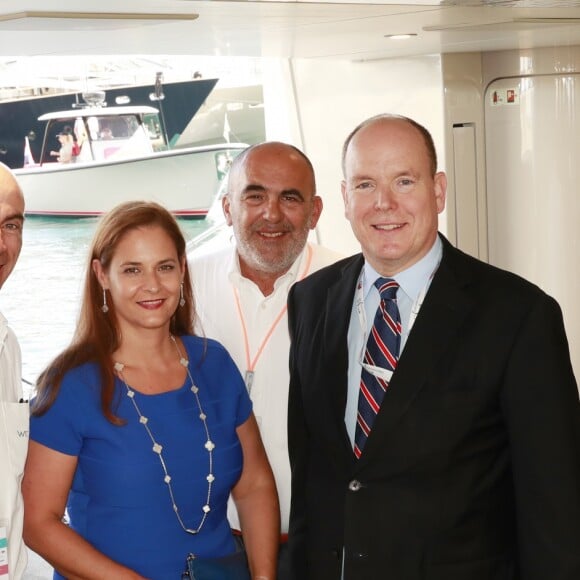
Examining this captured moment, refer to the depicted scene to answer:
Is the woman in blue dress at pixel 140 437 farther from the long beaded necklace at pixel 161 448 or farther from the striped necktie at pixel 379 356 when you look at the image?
the striped necktie at pixel 379 356

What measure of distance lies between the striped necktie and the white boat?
3234 mm

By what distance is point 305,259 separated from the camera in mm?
Result: 3695

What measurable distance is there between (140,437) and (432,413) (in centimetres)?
77

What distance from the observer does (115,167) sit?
618 cm

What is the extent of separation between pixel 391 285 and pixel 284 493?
3.16 ft

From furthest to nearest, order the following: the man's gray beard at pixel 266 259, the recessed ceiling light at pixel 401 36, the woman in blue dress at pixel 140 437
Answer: the recessed ceiling light at pixel 401 36
the man's gray beard at pixel 266 259
the woman in blue dress at pixel 140 437

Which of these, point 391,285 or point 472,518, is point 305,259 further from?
point 472,518

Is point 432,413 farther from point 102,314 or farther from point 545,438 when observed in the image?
point 102,314

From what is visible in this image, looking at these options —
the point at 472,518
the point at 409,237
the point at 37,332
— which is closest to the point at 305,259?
the point at 409,237

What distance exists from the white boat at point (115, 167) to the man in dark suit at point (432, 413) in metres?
3.23

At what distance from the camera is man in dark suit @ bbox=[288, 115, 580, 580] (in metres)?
2.55

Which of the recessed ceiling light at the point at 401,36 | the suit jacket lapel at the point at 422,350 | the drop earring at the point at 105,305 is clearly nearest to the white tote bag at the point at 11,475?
the drop earring at the point at 105,305

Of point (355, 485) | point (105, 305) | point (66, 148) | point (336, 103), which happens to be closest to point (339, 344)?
point (355, 485)

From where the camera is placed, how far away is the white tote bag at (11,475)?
2.69 m
